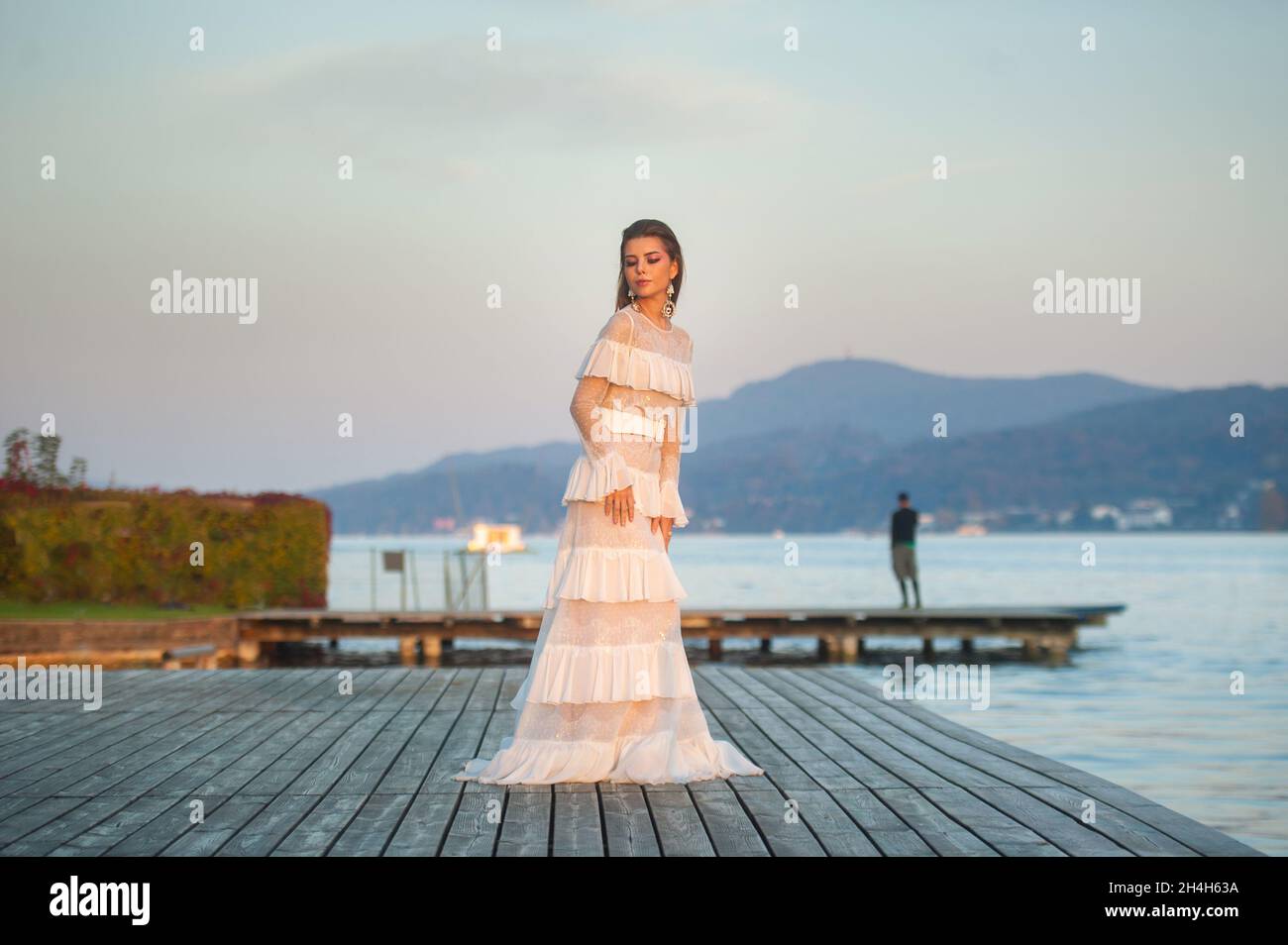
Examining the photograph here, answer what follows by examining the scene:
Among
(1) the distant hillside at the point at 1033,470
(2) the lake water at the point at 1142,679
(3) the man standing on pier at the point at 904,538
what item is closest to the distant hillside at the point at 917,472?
(1) the distant hillside at the point at 1033,470

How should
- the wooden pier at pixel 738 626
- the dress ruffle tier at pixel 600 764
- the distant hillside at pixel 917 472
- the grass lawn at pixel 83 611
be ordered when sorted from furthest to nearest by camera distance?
1. the distant hillside at pixel 917 472
2. the wooden pier at pixel 738 626
3. the grass lawn at pixel 83 611
4. the dress ruffle tier at pixel 600 764

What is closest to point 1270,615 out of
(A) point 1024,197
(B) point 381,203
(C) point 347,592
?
(A) point 1024,197

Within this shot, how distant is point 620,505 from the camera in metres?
5.42

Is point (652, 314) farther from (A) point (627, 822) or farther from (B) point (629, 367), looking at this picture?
(A) point (627, 822)

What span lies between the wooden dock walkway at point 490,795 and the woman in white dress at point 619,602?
17 cm

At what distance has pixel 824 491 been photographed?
11731 cm

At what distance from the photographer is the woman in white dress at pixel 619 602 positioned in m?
5.40

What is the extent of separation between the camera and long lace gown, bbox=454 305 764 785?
540 cm

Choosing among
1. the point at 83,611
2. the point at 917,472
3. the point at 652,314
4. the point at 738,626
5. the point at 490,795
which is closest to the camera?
the point at 490,795

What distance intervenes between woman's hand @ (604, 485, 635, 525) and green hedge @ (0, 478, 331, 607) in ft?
48.0

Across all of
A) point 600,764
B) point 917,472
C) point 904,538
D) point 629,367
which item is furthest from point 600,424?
point 917,472

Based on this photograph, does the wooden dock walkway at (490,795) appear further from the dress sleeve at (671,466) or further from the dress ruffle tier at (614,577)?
the dress sleeve at (671,466)

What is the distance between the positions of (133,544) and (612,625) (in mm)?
14724
